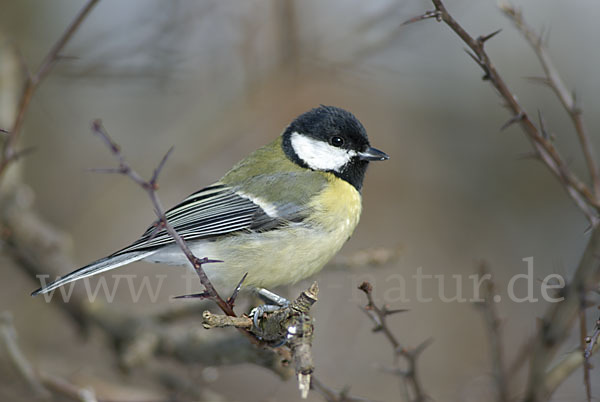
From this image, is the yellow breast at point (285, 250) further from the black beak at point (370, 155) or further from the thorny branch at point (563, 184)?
the thorny branch at point (563, 184)

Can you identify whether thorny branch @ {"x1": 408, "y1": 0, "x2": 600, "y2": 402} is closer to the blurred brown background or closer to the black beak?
the blurred brown background

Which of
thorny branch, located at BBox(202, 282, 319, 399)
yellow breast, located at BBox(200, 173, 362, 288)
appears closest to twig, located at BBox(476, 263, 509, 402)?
thorny branch, located at BBox(202, 282, 319, 399)

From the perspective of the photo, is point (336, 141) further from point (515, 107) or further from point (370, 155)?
point (515, 107)

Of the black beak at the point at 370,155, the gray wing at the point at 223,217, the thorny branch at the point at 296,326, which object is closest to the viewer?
the thorny branch at the point at 296,326

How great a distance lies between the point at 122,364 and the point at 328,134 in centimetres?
172

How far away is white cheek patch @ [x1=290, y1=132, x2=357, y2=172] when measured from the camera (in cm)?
329

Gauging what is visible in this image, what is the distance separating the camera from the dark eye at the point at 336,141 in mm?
3266

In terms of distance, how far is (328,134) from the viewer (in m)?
3.27

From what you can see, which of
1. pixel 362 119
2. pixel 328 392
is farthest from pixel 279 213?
pixel 362 119

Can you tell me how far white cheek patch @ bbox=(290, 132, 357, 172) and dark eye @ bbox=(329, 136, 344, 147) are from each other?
0.07ft

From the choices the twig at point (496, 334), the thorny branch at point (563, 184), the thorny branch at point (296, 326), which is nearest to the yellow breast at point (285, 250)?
the thorny branch at point (296, 326)

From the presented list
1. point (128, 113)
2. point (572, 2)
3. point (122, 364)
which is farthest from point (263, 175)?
point (572, 2)

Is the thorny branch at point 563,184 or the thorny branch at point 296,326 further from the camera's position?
the thorny branch at point 563,184

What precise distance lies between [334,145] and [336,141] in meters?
0.03
